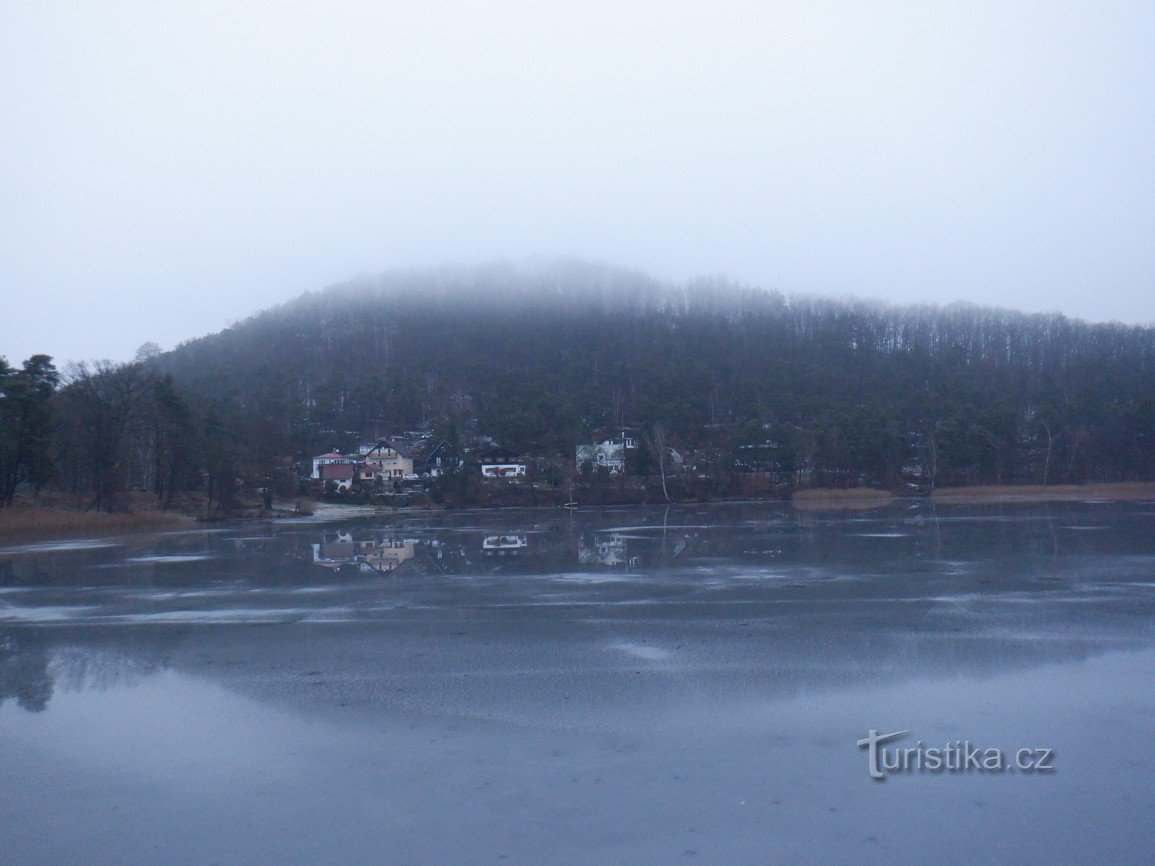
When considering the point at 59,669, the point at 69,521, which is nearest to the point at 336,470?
the point at 69,521

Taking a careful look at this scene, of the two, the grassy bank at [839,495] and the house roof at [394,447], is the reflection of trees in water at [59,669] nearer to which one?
the grassy bank at [839,495]

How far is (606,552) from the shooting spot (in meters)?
20.4

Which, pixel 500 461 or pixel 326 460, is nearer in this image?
pixel 500 461

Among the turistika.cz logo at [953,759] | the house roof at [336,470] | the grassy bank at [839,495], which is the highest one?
the house roof at [336,470]

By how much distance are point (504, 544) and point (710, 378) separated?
65.1 m

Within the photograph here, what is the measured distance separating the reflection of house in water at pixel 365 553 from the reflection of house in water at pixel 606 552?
Answer: 14.0 feet

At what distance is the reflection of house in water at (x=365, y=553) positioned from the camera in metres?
18.8

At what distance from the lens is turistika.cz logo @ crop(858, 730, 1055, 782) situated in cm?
538

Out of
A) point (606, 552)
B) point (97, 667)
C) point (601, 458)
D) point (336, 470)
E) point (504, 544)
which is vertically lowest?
point (504, 544)

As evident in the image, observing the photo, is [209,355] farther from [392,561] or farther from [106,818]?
[106,818]

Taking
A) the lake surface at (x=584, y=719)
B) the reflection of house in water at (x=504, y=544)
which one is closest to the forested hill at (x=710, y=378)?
the reflection of house in water at (x=504, y=544)

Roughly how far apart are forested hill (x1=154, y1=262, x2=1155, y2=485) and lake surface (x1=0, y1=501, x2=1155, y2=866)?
47.2m

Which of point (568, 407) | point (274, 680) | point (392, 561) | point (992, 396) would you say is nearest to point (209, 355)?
point (568, 407)

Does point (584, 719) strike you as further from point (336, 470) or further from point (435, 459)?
point (336, 470)
